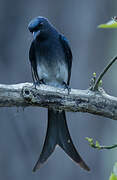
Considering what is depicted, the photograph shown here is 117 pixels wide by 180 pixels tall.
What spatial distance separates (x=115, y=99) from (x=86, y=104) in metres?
0.16

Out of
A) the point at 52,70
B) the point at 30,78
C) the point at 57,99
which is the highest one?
the point at 57,99

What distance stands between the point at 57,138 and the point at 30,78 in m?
0.88

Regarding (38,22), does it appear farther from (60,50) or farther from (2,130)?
(2,130)

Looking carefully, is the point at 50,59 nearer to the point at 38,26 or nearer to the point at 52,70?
the point at 52,70

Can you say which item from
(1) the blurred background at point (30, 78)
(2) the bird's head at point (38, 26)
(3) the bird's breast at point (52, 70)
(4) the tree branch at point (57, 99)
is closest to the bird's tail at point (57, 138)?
(3) the bird's breast at point (52, 70)

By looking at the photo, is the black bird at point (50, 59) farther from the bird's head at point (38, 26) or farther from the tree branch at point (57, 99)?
the tree branch at point (57, 99)

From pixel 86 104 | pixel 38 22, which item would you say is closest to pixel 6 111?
pixel 38 22

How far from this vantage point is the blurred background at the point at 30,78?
3.65 metres

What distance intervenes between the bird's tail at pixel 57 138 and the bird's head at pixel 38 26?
55cm

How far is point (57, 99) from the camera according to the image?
2.29 meters

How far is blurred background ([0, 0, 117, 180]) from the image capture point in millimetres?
3646

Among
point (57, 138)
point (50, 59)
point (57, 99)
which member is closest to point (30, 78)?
point (50, 59)

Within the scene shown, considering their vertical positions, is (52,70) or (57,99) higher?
(57,99)

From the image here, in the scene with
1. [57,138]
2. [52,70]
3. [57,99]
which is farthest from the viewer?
[52,70]
